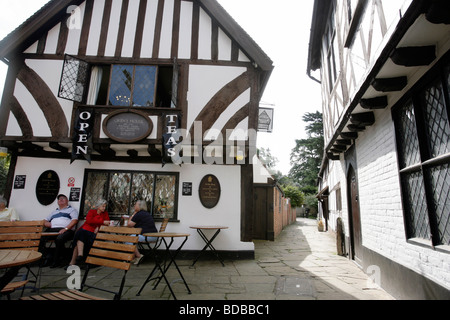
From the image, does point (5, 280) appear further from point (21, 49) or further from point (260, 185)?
point (260, 185)

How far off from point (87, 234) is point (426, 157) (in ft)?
18.6

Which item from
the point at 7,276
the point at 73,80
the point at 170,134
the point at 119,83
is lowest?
the point at 7,276

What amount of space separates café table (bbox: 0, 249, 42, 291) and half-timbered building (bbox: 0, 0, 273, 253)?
358 centimetres

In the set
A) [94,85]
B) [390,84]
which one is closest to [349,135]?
[390,84]

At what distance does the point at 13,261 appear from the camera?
2.19 m

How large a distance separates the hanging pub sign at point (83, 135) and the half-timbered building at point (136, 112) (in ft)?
0.10

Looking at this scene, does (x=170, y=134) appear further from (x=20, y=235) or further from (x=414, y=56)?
(x=414, y=56)

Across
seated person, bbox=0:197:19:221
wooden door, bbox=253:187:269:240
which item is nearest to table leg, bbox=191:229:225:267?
wooden door, bbox=253:187:269:240

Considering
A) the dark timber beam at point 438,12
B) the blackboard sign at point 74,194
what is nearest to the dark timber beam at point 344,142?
the dark timber beam at point 438,12

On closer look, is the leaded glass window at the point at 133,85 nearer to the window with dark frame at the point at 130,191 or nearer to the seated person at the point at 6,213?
the window with dark frame at the point at 130,191

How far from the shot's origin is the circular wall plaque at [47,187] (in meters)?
6.10

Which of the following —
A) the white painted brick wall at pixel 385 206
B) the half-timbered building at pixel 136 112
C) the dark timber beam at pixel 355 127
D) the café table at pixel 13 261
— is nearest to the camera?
the café table at pixel 13 261

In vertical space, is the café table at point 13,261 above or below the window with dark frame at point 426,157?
below

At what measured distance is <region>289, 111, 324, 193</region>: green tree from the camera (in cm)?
3045
